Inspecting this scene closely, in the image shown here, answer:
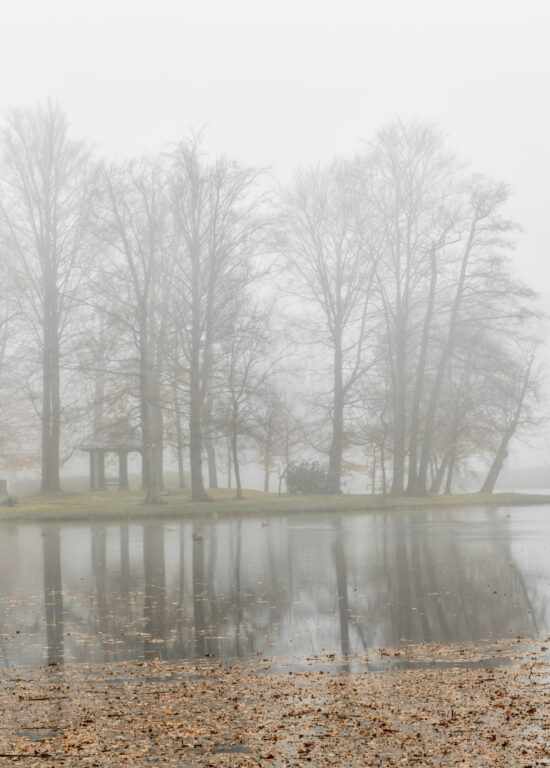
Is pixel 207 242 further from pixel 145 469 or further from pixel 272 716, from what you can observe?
pixel 272 716

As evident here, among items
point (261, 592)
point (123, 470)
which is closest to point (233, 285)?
point (123, 470)

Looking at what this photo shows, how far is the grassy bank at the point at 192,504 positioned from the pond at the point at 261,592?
23.5ft

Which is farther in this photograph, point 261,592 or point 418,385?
point 418,385

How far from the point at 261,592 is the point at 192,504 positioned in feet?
74.5

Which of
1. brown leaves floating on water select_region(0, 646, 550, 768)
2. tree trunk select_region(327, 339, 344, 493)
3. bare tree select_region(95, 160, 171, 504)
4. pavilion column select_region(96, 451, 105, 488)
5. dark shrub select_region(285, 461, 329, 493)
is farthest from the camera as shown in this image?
pavilion column select_region(96, 451, 105, 488)

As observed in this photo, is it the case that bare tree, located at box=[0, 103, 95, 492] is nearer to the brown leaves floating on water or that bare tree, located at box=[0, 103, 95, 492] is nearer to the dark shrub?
the dark shrub

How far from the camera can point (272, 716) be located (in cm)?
600

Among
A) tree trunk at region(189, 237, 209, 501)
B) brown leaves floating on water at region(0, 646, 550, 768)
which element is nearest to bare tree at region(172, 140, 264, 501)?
tree trunk at region(189, 237, 209, 501)

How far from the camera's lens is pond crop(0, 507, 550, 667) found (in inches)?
361

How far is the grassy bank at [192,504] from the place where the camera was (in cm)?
3095

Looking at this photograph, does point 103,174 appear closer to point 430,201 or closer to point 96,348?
point 96,348

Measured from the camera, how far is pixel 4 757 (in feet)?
16.9

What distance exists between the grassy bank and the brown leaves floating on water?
23.6 meters

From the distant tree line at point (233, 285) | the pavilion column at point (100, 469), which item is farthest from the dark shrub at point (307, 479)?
the pavilion column at point (100, 469)
